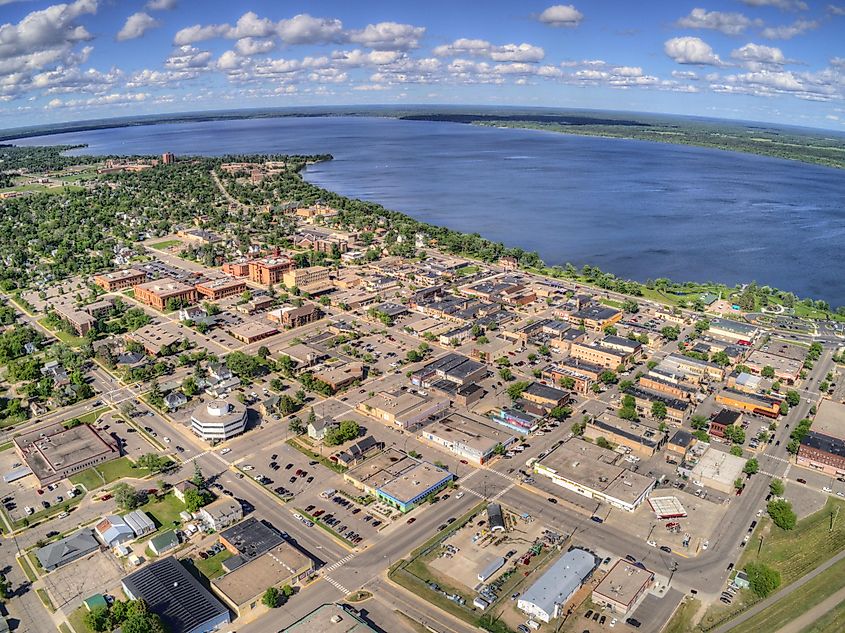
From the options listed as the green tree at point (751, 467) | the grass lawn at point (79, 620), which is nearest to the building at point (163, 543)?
the grass lawn at point (79, 620)

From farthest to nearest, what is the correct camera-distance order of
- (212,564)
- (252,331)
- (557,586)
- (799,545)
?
1. (252,331)
2. (799,545)
3. (212,564)
4. (557,586)

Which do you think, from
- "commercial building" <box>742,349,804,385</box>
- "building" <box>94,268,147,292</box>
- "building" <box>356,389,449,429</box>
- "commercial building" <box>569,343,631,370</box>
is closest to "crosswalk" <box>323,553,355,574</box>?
"building" <box>356,389,449,429</box>

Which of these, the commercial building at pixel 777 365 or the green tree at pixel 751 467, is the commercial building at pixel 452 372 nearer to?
the green tree at pixel 751 467

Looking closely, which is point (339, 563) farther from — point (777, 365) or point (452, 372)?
point (777, 365)

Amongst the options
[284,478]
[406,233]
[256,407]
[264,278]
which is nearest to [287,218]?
[406,233]

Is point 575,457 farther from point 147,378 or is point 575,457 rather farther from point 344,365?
point 147,378

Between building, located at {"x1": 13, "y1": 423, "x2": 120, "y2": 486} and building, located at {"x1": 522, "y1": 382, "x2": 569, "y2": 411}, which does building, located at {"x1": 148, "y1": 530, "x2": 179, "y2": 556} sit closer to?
building, located at {"x1": 13, "y1": 423, "x2": 120, "y2": 486}

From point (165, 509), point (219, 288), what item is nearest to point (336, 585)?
point (165, 509)
